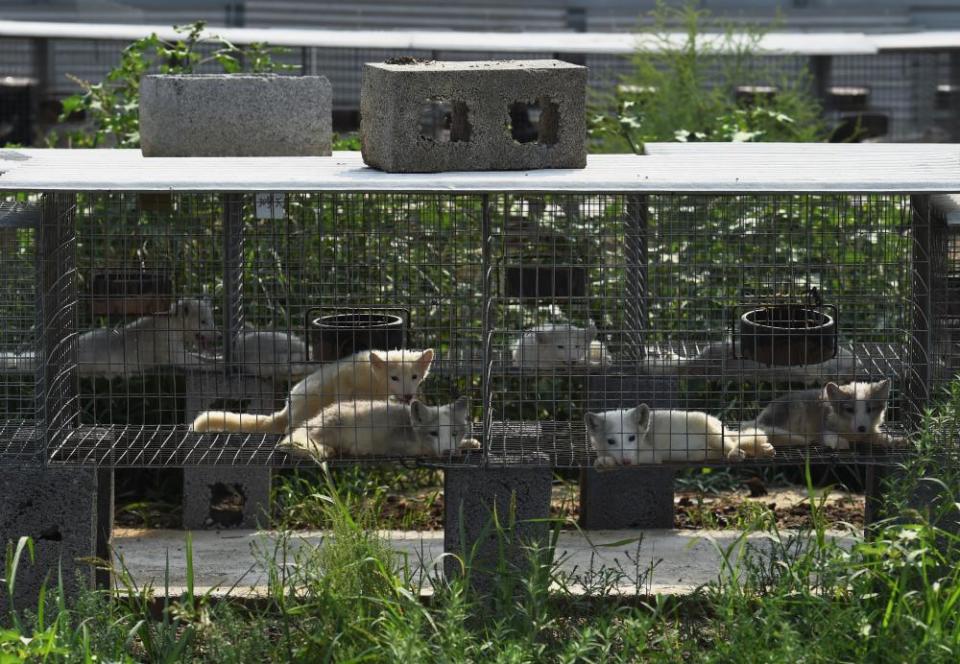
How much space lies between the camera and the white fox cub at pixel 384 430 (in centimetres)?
681

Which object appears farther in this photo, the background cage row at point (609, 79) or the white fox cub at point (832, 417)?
the background cage row at point (609, 79)

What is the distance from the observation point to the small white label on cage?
7104 millimetres

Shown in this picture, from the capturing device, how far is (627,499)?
8094 millimetres

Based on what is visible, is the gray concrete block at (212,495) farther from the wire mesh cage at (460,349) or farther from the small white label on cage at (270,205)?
the small white label on cage at (270,205)

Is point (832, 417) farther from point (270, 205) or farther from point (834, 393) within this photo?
point (270, 205)

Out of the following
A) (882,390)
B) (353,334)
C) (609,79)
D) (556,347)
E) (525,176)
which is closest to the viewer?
(525,176)

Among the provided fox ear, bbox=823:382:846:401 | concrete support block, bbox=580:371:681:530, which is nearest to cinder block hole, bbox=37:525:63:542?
concrete support block, bbox=580:371:681:530

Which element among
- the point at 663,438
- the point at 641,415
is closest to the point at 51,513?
the point at 641,415

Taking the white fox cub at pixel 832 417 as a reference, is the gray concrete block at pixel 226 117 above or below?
above

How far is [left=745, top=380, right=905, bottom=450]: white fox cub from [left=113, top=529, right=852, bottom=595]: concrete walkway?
1.92ft

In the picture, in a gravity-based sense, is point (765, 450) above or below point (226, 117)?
below

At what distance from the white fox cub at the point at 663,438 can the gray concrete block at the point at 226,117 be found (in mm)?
2298

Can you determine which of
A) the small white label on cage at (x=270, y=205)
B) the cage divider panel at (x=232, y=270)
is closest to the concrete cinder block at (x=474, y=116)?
the small white label on cage at (x=270, y=205)

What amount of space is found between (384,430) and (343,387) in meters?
0.63
